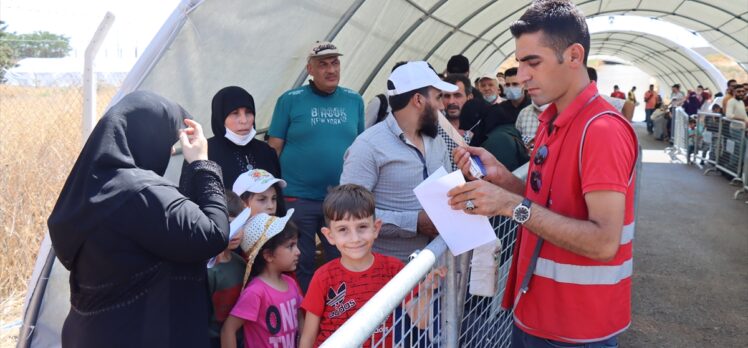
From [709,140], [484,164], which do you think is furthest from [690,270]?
[709,140]

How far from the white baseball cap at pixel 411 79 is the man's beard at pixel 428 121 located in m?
0.12

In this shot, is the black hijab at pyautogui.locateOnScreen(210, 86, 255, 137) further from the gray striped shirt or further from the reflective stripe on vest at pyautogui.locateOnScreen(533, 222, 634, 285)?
the reflective stripe on vest at pyautogui.locateOnScreen(533, 222, 634, 285)

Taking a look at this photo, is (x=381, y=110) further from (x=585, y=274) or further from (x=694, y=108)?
(x=694, y=108)

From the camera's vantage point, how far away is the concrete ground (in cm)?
511

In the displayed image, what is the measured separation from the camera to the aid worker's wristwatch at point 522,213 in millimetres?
1991

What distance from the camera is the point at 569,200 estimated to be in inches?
79.7

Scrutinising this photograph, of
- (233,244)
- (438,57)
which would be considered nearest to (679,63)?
(438,57)

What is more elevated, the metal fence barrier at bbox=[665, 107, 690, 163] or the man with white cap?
the man with white cap

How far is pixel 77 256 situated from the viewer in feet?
7.31

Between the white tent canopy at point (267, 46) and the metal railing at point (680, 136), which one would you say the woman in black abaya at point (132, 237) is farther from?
the metal railing at point (680, 136)

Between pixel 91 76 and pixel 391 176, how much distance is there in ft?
7.01

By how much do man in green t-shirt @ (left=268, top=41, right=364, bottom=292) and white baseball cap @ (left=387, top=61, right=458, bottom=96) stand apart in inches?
62.9

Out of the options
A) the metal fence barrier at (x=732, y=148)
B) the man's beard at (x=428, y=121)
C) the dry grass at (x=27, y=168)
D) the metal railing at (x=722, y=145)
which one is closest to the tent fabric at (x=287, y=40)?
the man's beard at (x=428, y=121)

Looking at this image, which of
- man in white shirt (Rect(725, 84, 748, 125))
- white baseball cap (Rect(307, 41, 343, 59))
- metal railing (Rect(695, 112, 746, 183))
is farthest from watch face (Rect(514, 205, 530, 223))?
man in white shirt (Rect(725, 84, 748, 125))
